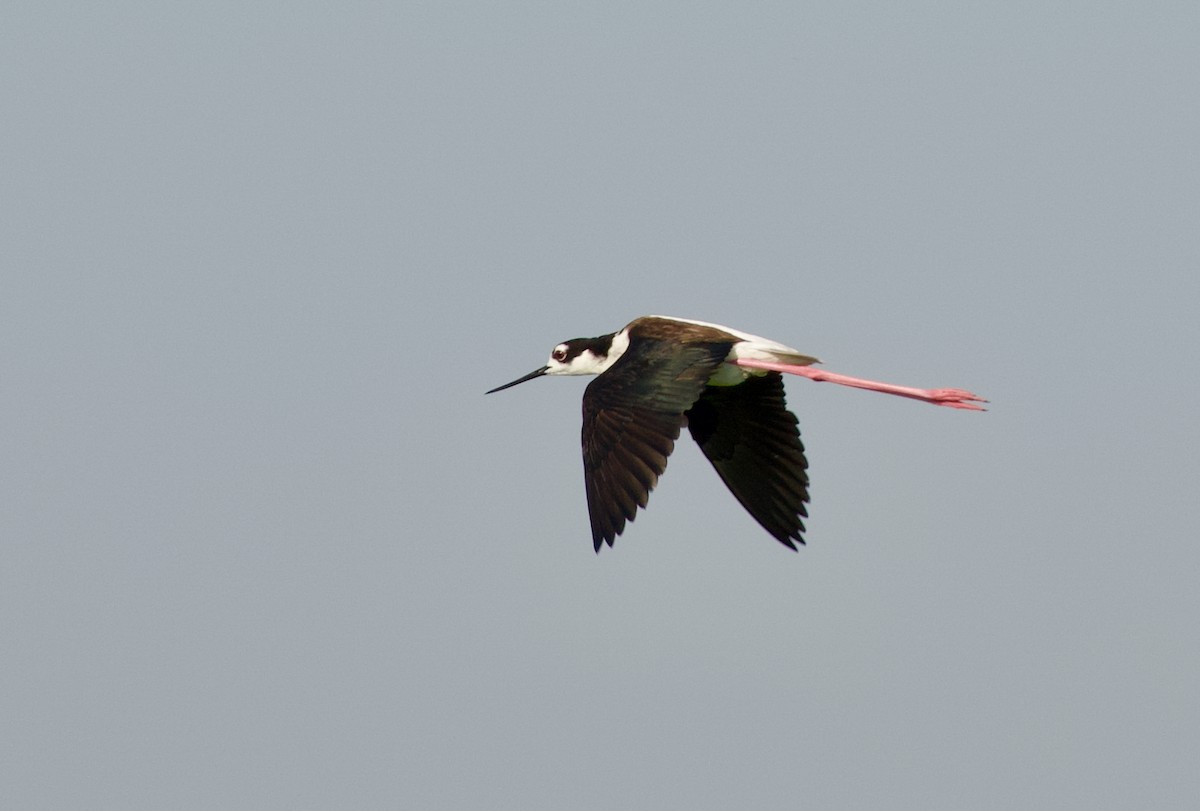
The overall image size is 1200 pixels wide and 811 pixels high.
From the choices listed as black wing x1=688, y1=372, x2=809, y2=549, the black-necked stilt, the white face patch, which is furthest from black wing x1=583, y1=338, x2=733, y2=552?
the white face patch

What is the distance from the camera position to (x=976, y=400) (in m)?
10.2

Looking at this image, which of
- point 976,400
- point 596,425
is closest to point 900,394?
point 976,400

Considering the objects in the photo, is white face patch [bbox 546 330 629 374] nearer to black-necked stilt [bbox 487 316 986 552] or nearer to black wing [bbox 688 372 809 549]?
black-necked stilt [bbox 487 316 986 552]

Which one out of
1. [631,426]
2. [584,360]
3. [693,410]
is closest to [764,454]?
[693,410]

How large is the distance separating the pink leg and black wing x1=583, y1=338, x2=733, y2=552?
57cm

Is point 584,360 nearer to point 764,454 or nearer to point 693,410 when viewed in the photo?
point 693,410

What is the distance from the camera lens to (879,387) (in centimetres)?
1009

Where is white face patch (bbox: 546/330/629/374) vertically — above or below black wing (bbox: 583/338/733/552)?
above

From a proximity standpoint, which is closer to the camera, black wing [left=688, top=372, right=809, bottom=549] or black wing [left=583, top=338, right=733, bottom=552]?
black wing [left=583, top=338, right=733, bottom=552]

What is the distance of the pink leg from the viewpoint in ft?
32.1

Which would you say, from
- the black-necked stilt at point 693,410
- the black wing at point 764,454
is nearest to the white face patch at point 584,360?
the black-necked stilt at point 693,410

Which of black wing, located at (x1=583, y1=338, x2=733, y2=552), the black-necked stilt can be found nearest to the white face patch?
the black-necked stilt

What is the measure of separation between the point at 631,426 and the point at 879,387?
197 cm

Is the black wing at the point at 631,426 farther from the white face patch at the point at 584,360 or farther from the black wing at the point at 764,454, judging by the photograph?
the white face patch at the point at 584,360
